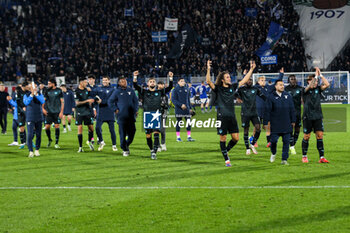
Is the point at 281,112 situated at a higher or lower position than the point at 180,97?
lower

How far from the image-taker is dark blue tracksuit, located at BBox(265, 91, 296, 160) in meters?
12.9

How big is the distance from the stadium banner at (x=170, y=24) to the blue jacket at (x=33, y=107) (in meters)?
34.2

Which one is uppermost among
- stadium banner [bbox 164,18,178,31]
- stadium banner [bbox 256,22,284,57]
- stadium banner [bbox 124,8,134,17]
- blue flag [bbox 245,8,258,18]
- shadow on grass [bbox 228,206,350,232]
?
stadium banner [bbox 124,8,134,17]

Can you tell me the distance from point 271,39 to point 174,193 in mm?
37121

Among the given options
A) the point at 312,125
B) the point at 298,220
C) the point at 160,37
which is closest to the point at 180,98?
the point at 312,125

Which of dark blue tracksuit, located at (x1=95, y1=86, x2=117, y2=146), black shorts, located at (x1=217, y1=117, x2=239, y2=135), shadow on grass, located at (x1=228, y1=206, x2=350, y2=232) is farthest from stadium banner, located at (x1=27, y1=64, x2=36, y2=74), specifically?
shadow on grass, located at (x1=228, y1=206, x2=350, y2=232)

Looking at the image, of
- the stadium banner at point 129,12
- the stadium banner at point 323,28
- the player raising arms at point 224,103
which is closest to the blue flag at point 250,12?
the stadium banner at point 323,28

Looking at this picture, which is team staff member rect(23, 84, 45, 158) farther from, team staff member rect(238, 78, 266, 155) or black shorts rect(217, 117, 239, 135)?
team staff member rect(238, 78, 266, 155)

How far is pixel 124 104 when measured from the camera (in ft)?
49.9

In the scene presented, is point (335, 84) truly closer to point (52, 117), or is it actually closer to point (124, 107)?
point (52, 117)

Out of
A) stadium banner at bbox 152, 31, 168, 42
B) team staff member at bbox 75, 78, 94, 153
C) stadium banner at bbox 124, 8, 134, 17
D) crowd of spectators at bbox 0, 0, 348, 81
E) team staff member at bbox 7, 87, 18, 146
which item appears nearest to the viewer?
team staff member at bbox 75, 78, 94, 153

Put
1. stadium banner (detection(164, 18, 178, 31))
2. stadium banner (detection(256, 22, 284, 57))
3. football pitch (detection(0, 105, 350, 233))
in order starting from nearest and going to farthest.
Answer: football pitch (detection(0, 105, 350, 233))
stadium banner (detection(256, 22, 284, 57))
stadium banner (detection(164, 18, 178, 31))

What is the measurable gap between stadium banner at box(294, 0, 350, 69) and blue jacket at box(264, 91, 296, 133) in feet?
110

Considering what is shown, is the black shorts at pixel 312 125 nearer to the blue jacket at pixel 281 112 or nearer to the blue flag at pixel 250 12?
the blue jacket at pixel 281 112
